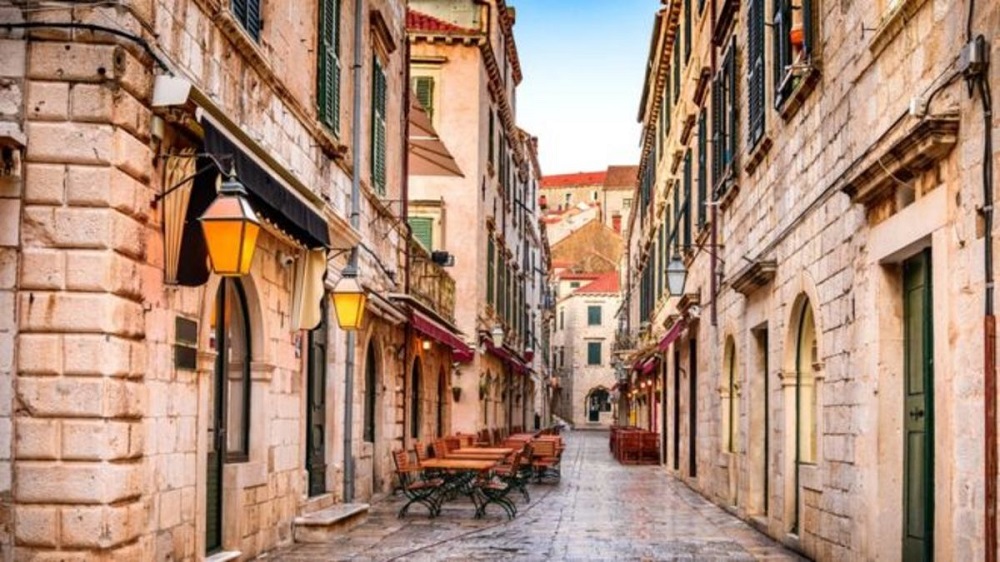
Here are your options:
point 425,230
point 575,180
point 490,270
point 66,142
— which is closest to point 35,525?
point 66,142

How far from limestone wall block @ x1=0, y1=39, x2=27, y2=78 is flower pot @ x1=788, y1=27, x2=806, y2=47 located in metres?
7.57

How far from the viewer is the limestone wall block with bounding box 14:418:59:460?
24.4ft

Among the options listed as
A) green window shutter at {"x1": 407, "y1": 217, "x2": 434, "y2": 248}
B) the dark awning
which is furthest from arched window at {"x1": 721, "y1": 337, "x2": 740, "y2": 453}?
green window shutter at {"x1": 407, "y1": 217, "x2": 434, "y2": 248}

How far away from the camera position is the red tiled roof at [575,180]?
381ft

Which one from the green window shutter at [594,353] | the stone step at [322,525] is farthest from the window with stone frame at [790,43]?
the green window shutter at [594,353]

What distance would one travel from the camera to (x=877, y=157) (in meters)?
8.75

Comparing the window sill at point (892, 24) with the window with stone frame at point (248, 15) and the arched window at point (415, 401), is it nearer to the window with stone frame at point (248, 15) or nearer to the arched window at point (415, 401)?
the window with stone frame at point (248, 15)

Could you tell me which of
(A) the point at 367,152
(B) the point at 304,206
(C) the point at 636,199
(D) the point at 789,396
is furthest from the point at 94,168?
(C) the point at 636,199

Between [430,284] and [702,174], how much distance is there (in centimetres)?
573

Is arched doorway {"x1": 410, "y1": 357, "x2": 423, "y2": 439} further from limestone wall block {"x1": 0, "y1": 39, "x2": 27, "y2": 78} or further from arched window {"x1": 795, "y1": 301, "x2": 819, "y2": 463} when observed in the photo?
limestone wall block {"x1": 0, "y1": 39, "x2": 27, "y2": 78}

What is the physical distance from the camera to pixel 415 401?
76.7ft

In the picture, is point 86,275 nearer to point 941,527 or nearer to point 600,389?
point 941,527

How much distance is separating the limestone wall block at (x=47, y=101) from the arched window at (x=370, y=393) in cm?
1126

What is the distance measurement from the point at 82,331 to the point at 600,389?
79285 millimetres
